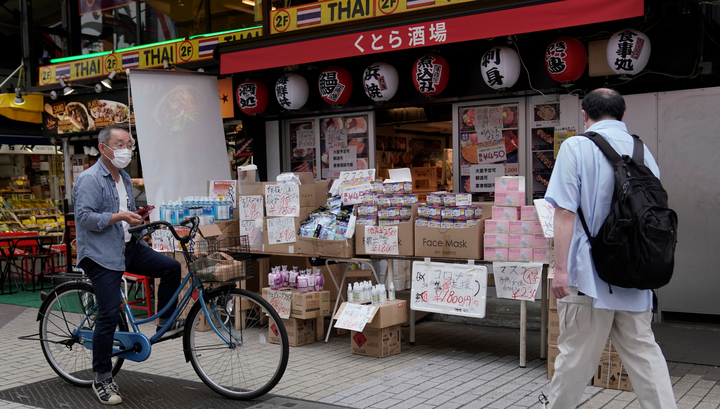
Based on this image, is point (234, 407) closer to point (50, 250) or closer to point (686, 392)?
point (686, 392)

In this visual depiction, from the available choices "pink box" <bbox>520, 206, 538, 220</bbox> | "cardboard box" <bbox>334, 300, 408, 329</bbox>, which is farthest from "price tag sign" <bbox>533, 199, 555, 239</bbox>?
"cardboard box" <bbox>334, 300, 408, 329</bbox>

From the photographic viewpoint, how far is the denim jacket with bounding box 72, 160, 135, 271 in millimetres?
4855

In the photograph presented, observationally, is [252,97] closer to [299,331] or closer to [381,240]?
[381,240]

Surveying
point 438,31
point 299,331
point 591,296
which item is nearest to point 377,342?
point 299,331

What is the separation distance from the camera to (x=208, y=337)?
16.8 ft

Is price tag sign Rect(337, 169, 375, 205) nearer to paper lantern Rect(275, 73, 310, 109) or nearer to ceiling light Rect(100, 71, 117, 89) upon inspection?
paper lantern Rect(275, 73, 310, 109)

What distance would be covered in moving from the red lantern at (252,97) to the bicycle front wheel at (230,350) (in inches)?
213

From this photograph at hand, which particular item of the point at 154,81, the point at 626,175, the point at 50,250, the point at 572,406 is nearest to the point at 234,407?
the point at 572,406

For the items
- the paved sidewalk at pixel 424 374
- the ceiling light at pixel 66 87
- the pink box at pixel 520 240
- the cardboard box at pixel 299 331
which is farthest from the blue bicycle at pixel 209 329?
the ceiling light at pixel 66 87

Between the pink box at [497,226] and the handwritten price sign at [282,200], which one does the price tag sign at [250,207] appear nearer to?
the handwritten price sign at [282,200]

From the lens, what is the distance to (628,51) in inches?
274

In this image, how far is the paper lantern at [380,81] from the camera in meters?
8.69

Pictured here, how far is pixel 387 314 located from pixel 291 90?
447 cm

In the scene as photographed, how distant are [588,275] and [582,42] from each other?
5018mm
